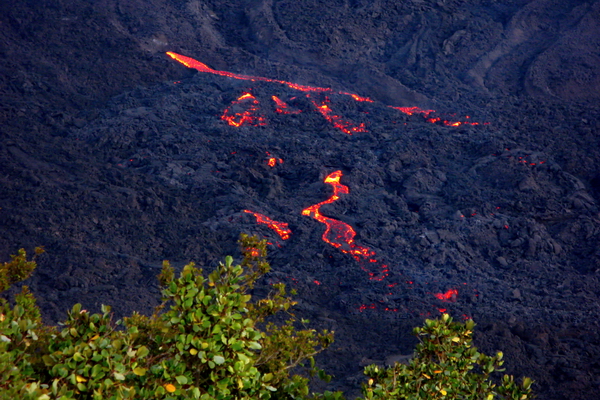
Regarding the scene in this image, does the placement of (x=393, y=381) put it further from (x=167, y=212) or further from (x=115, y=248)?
(x=167, y=212)

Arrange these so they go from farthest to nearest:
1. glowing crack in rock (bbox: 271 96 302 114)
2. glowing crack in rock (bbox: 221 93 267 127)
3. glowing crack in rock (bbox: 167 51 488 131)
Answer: glowing crack in rock (bbox: 271 96 302 114), glowing crack in rock (bbox: 167 51 488 131), glowing crack in rock (bbox: 221 93 267 127)

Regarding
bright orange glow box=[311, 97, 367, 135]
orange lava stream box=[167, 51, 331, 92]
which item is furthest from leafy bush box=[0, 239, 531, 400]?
orange lava stream box=[167, 51, 331, 92]

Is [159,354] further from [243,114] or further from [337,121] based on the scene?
[337,121]

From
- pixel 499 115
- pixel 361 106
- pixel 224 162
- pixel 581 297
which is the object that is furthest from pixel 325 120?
pixel 581 297

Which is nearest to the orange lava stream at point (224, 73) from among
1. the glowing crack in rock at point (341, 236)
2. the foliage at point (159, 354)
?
the glowing crack in rock at point (341, 236)

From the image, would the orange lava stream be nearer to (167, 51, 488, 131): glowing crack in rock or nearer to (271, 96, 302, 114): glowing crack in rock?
(167, 51, 488, 131): glowing crack in rock

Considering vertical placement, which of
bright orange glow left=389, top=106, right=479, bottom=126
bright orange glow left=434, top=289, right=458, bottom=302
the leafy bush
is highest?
the leafy bush

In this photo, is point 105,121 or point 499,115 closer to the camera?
point 105,121
